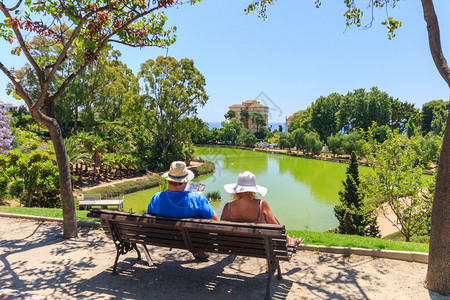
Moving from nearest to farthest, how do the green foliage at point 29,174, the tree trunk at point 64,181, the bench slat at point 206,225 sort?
the bench slat at point 206,225, the tree trunk at point 64,181, the green foliage at point 29,174

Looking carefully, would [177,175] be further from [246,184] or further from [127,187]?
[127,187]

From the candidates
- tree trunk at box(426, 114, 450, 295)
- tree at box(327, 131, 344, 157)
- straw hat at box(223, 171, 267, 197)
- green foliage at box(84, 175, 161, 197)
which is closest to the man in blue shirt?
straw hat at box(223, 171, 267, 197)

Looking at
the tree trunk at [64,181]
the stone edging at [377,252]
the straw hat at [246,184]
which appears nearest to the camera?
the straw hat at [246,184]

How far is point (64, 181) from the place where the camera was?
5324 millimetres

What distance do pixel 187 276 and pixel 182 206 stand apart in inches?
38.8

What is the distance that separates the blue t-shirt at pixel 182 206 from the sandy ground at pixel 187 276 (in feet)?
2.78

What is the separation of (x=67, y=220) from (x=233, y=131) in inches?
2487

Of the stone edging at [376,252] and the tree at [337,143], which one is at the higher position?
the tree at [337,143]

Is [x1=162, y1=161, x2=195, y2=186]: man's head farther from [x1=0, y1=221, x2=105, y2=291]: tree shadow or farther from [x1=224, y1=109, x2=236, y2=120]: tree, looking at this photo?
[x1=224, y1=109, x2=236, y2=120]: tree

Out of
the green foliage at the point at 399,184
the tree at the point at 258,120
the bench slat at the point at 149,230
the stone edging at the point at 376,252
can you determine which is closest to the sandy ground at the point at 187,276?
the stone edging at the point at 376,252

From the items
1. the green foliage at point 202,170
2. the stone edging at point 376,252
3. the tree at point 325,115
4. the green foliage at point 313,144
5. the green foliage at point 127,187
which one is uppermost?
the tree at point 325,115

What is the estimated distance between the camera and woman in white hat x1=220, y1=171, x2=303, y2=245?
146 inches

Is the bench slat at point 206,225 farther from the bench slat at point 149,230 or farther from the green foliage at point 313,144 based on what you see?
the green foliage at point 313,144

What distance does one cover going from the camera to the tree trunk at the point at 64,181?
17.0ft
